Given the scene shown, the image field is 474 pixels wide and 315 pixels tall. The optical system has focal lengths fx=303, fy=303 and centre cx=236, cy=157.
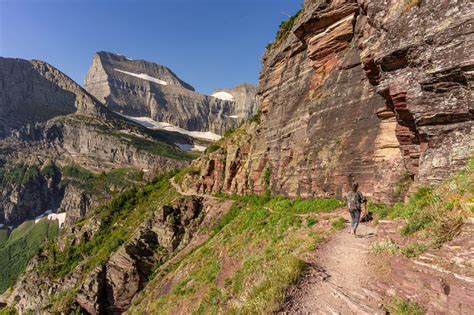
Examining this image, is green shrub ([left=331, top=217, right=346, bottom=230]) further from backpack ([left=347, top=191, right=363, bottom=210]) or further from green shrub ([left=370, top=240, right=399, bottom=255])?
green shrub ([left=370, top=240, right=399, bottom=255])

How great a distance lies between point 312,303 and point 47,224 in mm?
225529

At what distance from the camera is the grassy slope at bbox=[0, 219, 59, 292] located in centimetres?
14062

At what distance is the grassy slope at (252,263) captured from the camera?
9.08 meters

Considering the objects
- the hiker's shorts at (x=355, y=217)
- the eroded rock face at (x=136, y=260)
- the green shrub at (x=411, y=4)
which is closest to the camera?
the green shrub at (x=411, y=4)

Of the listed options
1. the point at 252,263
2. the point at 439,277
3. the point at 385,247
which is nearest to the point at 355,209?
the point at 385,247

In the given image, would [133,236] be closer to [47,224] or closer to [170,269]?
[170,269]

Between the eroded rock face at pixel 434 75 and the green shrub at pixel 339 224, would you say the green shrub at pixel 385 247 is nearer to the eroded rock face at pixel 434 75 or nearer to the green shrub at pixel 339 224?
the eroded rock face at pixel 434 75

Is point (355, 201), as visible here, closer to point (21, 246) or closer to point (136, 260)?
point (136, 260)

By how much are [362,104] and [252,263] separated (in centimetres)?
1358

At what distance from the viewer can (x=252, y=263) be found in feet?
53.8

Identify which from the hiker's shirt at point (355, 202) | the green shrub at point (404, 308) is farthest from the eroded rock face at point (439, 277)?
the hiker's shirt at point (355, 202)

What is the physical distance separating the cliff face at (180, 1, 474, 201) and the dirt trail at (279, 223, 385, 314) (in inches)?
179

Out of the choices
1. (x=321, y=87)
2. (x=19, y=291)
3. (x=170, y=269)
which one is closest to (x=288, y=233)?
(x=321, y=87)

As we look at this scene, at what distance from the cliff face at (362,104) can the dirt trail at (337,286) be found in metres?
4.55
